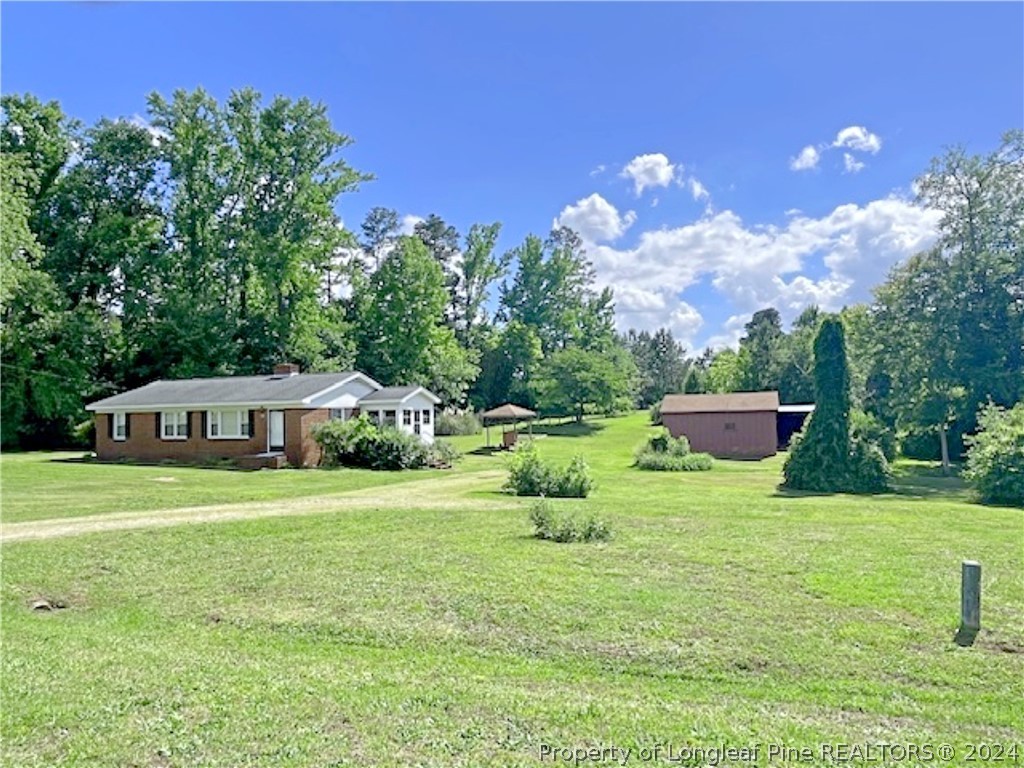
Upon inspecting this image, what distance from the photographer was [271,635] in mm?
7008

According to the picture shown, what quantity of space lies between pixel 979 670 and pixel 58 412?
41765mm

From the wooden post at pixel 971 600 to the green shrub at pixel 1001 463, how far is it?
14.9 m

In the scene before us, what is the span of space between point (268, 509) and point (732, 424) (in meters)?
29.7

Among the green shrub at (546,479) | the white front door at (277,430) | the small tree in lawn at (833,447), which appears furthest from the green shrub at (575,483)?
the white front door at (277,430)

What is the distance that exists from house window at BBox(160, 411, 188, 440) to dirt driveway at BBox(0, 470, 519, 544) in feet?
44.5

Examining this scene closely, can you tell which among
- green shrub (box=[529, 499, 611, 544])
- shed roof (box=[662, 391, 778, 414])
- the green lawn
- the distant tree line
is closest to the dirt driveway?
the green lawn

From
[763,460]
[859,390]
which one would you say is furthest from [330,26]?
[859,390]

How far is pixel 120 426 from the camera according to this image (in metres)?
31.3

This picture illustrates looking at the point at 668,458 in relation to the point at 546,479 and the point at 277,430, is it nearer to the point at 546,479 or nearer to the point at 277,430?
the point at 546,479

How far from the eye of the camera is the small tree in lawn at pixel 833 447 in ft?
75.9

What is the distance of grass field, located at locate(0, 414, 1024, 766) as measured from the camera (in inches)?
183

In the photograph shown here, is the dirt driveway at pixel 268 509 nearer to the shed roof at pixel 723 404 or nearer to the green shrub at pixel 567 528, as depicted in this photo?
the green shrub at pixel 567 528

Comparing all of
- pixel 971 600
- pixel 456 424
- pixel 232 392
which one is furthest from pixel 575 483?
pixel 456 424

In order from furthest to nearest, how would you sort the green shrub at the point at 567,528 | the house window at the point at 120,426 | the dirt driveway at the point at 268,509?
the house window at the point at 120,426, the dirt driveway at the point at 268,509, the green shrub at the point at 567,528
